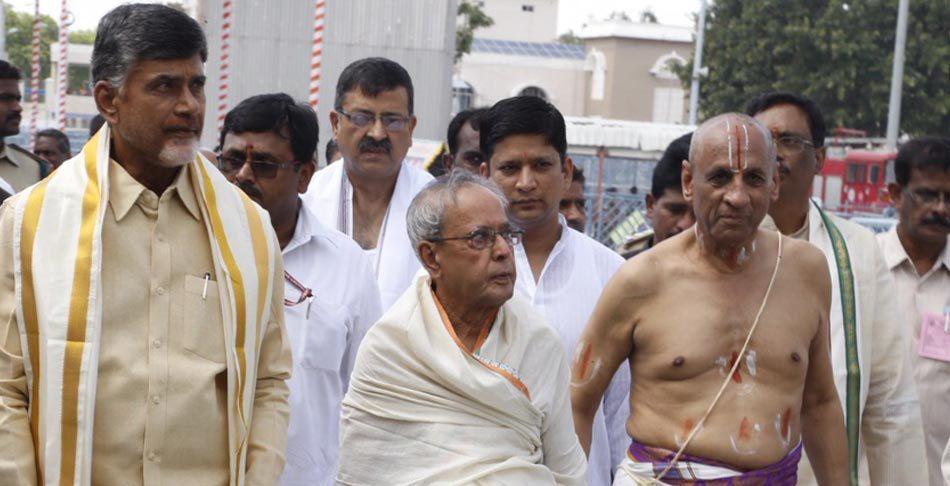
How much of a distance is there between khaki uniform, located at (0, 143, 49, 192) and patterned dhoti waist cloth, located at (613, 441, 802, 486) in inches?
221

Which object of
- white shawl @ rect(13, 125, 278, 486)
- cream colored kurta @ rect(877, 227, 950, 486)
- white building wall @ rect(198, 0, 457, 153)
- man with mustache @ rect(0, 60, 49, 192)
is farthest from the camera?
white building wall @ rect(198, 0, 457, 153)

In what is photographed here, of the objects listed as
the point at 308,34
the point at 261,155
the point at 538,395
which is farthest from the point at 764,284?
the point at 308,34

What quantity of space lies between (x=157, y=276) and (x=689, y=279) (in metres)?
1.82

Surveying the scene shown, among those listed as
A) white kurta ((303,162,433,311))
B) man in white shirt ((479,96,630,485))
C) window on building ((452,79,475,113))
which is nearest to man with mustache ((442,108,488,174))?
white kurta ((303,162,433,311))

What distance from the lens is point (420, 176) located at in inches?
246

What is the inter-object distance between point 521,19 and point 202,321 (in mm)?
76319

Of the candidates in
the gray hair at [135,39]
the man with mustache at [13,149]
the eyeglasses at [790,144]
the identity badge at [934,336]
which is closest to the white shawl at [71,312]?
the gray hair at [135,39]

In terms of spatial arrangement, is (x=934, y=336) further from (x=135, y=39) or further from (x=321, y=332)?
(x=135, y=39)

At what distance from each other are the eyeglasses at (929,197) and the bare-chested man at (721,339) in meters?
1.94

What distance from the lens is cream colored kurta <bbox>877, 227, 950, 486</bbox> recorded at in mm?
6301

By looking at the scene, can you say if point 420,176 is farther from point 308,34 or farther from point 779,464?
point 308,34

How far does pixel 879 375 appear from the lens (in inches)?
209

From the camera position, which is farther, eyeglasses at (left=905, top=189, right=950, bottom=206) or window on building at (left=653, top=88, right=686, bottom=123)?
window on building at (left=653, top=88, right=686, bottom=123)

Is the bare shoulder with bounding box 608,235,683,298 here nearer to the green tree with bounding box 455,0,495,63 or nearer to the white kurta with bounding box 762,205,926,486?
the white kurta with bounding box 762,205,926,486
